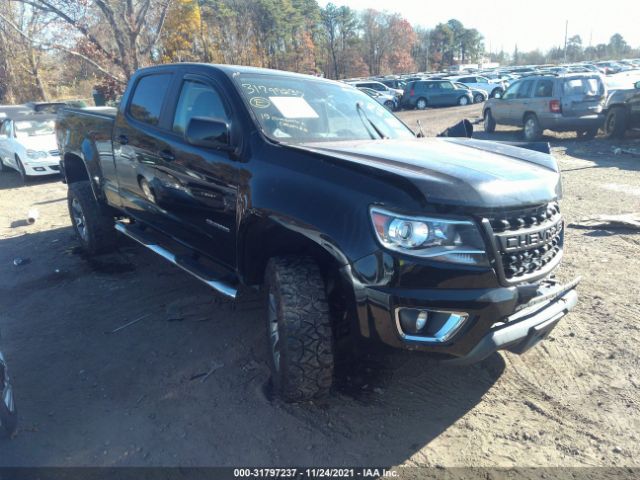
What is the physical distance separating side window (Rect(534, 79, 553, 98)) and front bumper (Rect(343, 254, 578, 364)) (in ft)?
43.2

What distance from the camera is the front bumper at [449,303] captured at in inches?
97.3

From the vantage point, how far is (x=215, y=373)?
11.5 feet

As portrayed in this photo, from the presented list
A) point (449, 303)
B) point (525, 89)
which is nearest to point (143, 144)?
point (449, 303)

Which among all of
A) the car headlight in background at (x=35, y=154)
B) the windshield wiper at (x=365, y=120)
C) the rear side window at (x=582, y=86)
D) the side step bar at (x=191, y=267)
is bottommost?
the side step bar at (x=191, y=267)

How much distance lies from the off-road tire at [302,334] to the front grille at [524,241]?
998mm

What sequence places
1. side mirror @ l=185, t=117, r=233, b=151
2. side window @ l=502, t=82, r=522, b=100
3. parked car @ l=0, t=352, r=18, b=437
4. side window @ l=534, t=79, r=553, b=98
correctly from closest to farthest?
parked car @ l=0, t=352, r=18, b=437 < side mirror @ l=185, t=117, r=233, b=151 < side window @ l=534, t=79, r=553, b=98 < side window @ l=502, t=82, r=522, b=100

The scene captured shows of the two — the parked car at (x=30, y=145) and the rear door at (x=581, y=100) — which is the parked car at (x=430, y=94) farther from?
the parked car at (x=30, y=145)

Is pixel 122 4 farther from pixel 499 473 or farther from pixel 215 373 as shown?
pixel 499 473

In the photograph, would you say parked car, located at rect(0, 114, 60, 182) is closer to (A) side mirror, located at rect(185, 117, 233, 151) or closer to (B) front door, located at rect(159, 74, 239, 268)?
(B) front door, located at rect(159, 74, 239, 268)

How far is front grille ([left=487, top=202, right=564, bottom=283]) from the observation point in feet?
8.42

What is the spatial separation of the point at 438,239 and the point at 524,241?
→ 1.66 ft

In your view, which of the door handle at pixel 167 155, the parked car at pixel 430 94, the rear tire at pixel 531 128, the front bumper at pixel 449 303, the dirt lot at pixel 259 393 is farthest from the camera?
the parked car at pixel 430 94

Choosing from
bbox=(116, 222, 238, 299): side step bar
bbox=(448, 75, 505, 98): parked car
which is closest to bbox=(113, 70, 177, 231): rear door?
bbox=(116, 222, 238, 299): side step bar

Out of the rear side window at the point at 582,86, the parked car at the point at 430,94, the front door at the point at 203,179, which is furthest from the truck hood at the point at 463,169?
the parked car at the point at 430,94
